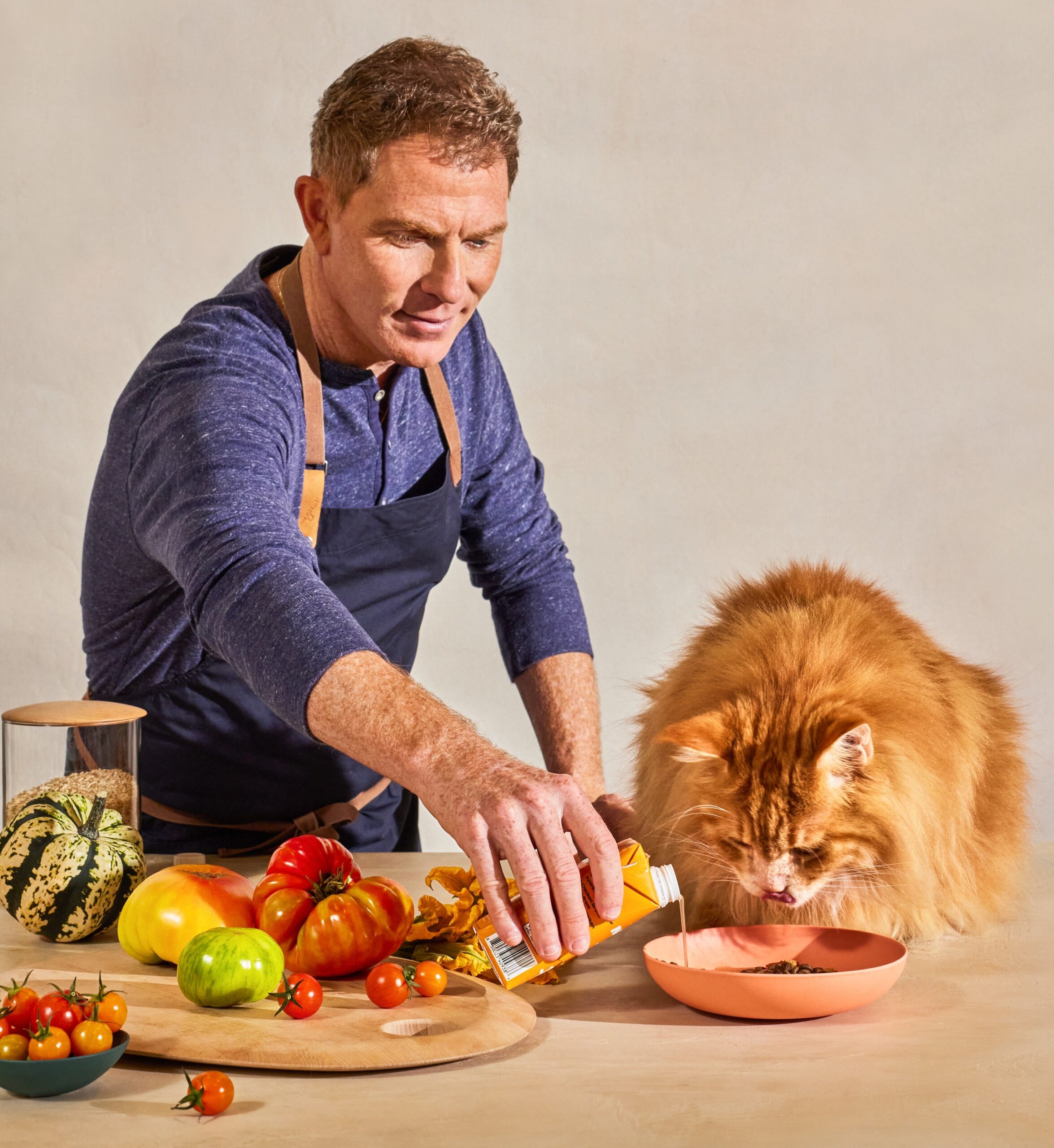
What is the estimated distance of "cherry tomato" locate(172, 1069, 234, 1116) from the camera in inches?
46.2

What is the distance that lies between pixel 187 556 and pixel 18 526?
217 centimetres

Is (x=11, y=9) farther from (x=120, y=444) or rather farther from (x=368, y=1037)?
(x=368, y=1037)

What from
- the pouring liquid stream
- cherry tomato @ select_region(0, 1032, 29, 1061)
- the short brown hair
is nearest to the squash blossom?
the pouring liquid stream

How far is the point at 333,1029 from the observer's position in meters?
→ 1.34

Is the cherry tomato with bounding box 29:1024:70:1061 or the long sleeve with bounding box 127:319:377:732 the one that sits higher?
the long sleeve with bounding box 127:319:377:732

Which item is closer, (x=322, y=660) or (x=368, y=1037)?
(x=368, y=1037)

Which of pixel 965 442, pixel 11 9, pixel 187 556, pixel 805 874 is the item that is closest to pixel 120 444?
pixel 187 556

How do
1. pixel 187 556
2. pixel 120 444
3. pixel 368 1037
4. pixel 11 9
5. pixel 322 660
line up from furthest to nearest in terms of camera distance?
pixel 11 9 < pixel 120 444 < pixel 187 556 < pixel 322 660 < pixel 368 1037

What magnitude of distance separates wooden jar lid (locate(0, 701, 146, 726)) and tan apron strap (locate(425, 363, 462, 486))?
0.74 metres

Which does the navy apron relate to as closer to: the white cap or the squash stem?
the squash stem

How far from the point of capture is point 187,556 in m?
1.64

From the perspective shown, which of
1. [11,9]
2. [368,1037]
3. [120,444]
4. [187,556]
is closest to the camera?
[368,1037]

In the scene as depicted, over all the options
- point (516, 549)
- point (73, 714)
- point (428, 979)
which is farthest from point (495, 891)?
point (516, 549)

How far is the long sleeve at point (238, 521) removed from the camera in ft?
4.93
